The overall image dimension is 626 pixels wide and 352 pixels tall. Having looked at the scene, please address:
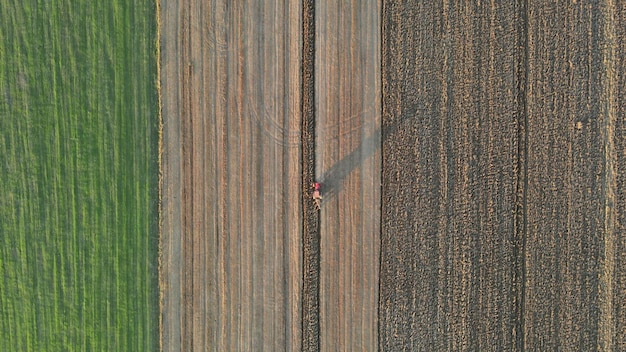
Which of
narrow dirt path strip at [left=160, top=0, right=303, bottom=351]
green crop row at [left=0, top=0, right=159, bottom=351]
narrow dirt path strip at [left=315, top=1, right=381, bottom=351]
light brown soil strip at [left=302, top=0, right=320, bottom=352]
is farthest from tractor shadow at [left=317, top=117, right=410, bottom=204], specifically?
green crop row at [left=0, top=0, right=159, bottom=351]

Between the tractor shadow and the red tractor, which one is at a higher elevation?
the tractor shadow

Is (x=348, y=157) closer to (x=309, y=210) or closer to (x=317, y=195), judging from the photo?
(x=317, y=195)

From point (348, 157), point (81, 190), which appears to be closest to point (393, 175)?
point (348, 157)

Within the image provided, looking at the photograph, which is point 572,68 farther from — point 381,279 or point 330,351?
point 330,351

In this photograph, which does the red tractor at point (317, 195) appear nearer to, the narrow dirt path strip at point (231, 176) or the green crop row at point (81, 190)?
the narrow dirt path strip at point (231, 176)

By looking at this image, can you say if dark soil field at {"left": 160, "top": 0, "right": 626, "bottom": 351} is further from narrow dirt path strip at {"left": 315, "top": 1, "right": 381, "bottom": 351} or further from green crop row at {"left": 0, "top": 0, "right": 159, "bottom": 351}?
green crop row at {"left": 0, "top": 0, "right": 159, "bottom": 351}

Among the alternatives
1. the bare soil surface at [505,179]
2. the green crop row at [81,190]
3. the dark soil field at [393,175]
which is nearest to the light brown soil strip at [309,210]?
the dark soil field at [393,175]
